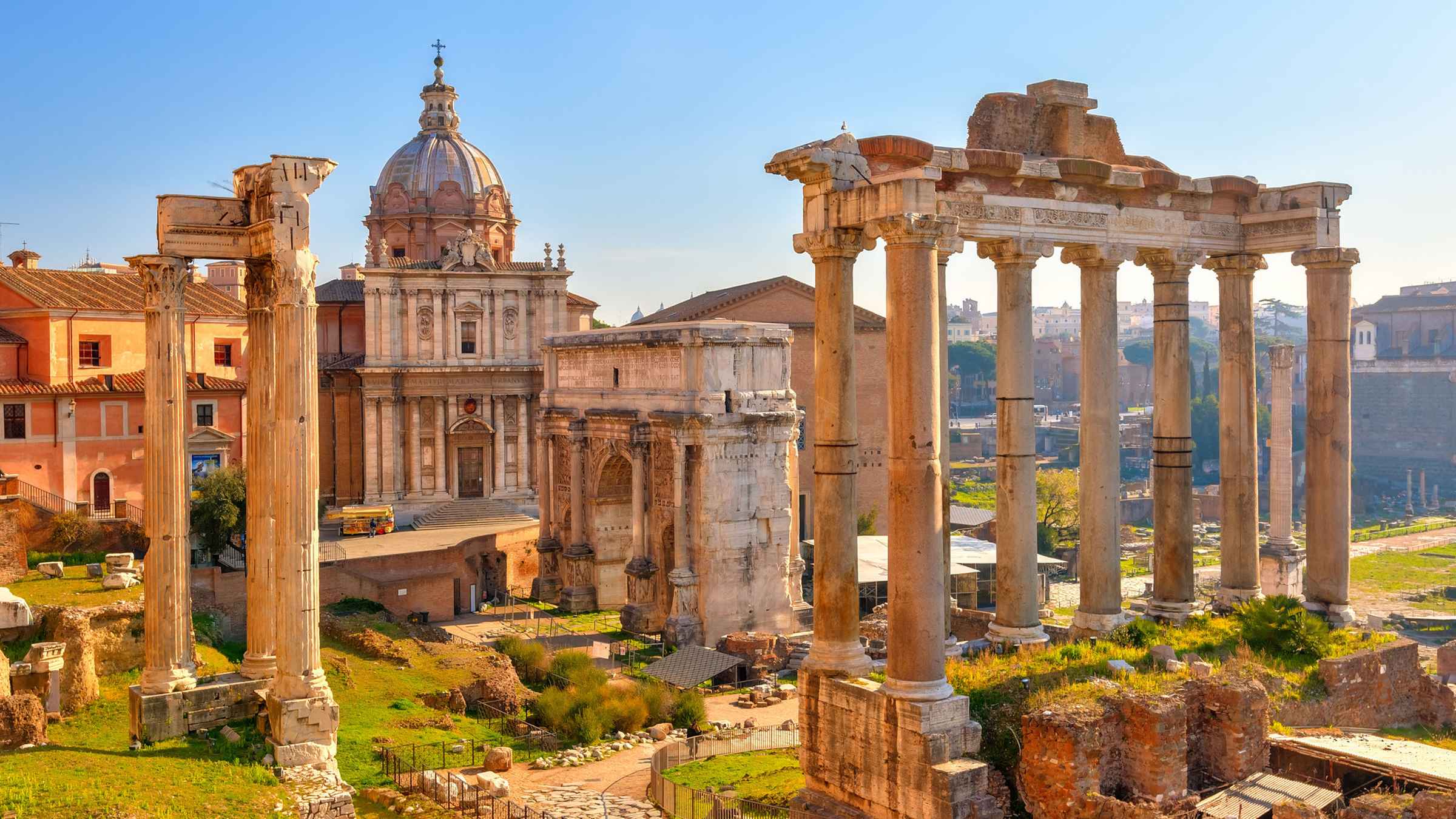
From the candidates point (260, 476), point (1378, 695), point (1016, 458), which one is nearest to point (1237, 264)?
point (1016, 458)

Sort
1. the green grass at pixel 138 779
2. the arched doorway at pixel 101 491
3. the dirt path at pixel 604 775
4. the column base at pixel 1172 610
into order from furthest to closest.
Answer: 1. the arched doorway at pixel 101 491
2. the dirt path at pixel 604 775
3. the column base at pixel 1172 610
4. the green grass at pixel 138 779

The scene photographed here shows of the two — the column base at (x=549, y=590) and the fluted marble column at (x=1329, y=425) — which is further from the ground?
the fluted marble column at (x=1329, y=425)

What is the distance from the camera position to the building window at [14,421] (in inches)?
1291

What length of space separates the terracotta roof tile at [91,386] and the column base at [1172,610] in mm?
24446

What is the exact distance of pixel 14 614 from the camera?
67.7ft

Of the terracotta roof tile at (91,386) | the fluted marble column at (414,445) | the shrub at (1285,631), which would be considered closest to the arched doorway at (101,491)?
the terracotta roof tile at (91,386)

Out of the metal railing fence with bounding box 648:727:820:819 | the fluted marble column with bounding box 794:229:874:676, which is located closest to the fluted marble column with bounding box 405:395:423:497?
the metal railing fence with bounding box 648:727:820:819

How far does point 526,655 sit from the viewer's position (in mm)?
27719

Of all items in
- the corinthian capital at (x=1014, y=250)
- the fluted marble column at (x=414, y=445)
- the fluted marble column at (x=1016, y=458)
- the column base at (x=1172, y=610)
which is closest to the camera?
the corinthian capital at (x=1014, y=250)

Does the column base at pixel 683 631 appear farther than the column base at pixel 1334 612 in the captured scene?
Yes

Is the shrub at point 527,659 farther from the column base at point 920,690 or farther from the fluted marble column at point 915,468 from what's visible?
the fluted marble column at point 915,468

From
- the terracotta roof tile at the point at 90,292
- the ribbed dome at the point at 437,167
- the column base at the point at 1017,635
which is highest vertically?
the ribbed dome at the point at 437,167

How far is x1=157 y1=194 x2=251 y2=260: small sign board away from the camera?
1662cm

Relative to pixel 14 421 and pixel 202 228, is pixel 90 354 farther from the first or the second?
pixel 202 228
